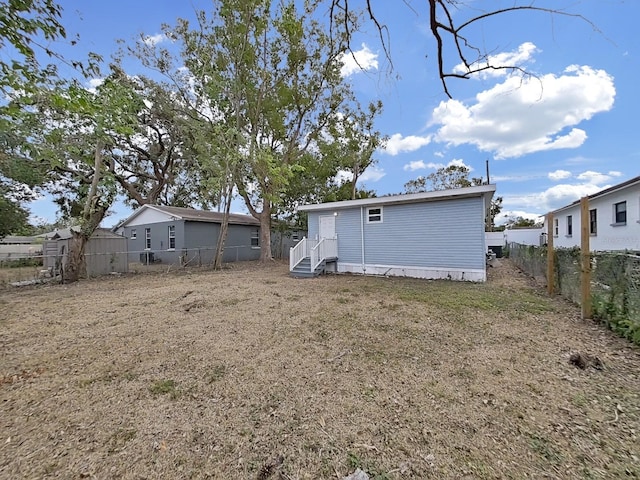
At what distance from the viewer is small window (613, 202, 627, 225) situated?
35.2ft

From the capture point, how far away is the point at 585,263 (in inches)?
184

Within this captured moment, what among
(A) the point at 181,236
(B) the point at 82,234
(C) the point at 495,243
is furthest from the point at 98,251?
(C) the point at 495,243

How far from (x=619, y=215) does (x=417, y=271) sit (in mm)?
8260

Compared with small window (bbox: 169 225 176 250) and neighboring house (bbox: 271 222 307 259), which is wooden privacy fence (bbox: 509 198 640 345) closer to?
neighboring house (bbox: 271 222 307 259)

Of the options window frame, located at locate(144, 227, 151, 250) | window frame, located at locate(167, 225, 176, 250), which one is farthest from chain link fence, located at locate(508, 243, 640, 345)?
window frame, located at locate(144, 227, 151, 250)

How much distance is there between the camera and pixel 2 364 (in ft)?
11.9

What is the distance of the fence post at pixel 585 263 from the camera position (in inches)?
184

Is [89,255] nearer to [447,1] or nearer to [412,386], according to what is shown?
[412,386]

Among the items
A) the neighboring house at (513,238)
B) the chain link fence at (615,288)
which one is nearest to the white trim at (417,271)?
the chain link fence at (615,288)

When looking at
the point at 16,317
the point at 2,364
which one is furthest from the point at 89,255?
the point at 2,364

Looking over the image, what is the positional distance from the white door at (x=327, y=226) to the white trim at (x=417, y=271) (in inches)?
47.5

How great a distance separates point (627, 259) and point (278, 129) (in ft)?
49.2

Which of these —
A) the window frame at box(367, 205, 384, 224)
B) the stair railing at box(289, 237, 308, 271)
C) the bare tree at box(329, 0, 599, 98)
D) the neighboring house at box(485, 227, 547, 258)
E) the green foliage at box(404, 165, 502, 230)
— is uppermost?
the green foliage at box(404, 165, 502, 230)

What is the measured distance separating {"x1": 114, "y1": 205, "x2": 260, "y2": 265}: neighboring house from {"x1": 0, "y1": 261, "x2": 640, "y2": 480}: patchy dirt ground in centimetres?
1125
